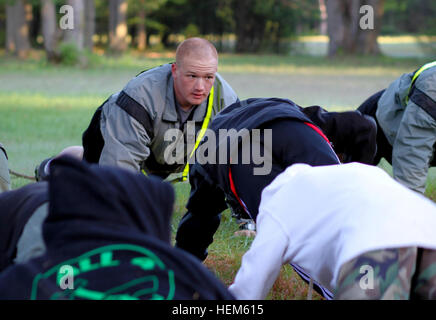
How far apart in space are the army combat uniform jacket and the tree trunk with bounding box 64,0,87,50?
16.0 meters

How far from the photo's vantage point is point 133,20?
39531 mm

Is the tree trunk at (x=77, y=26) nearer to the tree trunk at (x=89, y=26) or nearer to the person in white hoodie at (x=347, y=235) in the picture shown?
the tree trunk at (x=89, y=26)

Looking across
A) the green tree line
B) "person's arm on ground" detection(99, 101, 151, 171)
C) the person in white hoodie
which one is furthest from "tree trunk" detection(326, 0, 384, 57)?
the person in white hoodie

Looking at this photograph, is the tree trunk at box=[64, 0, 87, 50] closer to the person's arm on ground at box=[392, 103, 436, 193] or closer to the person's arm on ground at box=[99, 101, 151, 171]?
the person's arm on ground at box=[392, 103, 436, 193]

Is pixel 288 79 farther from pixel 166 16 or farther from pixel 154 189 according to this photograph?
pixel 166 16

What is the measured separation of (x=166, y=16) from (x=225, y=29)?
3930mm

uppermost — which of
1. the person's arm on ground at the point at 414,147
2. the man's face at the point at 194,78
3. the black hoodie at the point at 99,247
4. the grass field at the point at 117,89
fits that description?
the man's face at the point at 194,78

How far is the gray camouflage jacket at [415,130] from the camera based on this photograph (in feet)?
16.8

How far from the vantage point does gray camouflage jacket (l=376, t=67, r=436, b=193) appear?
201 inches

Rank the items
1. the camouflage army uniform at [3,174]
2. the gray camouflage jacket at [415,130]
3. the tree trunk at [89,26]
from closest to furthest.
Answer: the camouflage army uniform at [3,174]
the gray camouflage jacket at [415,130]
the tree trunk at [89,26]

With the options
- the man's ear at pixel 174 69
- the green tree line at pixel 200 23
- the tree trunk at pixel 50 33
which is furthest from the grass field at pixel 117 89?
the green tree line at pixel 200 23

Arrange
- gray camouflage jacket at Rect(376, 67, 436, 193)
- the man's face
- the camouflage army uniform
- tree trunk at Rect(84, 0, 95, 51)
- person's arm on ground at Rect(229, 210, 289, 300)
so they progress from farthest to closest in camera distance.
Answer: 1. tree trunk at Rect(84, 0, 95, 51)
2. gray camouflage jacket at Rect(376, 67, 436, 193)
3. the man's face
4. the camouflage army uniform
5. person's arm on ground at Rect(229, 210, 289, 300)

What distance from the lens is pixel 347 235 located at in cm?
206

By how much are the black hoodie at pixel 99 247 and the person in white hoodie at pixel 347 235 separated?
477mm
